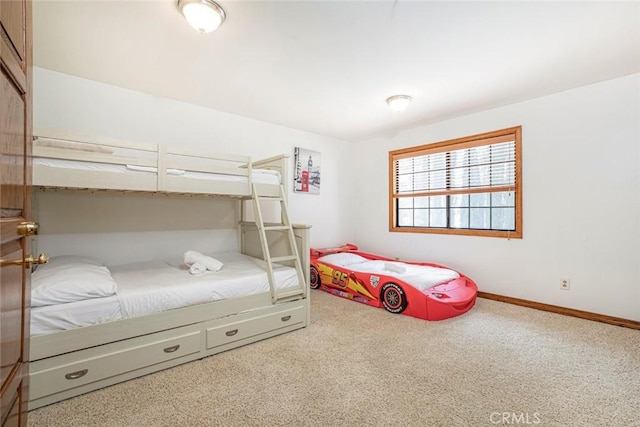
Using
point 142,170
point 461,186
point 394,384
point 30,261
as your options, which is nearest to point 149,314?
point 142,170

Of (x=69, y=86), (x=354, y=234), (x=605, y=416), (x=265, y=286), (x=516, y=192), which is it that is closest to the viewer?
(x=605, y=416)

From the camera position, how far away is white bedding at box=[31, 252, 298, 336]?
1.63 m

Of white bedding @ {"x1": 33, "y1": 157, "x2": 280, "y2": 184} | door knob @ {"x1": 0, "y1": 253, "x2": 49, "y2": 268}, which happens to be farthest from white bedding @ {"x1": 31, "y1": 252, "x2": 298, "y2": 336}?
door knob @ {"x1": 0, "y1": 253, "x2": 49, "y2": 268}

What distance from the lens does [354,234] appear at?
4.99 metres

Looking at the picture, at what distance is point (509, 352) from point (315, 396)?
1452 mm

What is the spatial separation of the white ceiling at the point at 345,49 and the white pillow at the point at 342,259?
1853 mm

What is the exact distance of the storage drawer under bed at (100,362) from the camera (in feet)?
5.09

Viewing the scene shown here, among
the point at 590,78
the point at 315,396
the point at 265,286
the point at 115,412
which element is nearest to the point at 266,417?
the point at 315,396

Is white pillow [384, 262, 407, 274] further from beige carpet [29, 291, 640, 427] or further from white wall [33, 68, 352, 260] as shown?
white wall [33, 68, 352, 260]

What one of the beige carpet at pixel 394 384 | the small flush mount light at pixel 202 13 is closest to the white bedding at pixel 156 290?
the beige carpet at pixel 394 384

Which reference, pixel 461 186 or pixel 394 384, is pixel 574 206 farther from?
pixel 394 384

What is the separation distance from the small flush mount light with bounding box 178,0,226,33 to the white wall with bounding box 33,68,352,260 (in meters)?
1.12

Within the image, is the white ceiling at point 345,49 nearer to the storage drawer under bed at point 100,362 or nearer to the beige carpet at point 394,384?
the storage drawer under bed at point 100,362

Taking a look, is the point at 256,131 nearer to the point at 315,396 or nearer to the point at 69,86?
the point at 69,86
